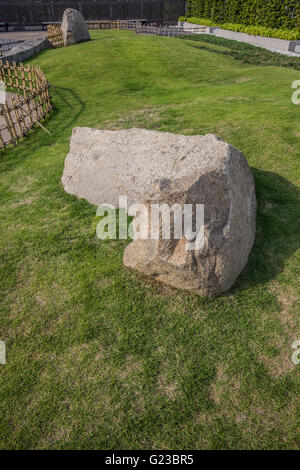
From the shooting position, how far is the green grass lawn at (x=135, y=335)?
3.17 meters

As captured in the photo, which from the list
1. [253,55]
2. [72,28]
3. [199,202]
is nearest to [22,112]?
[199,202]

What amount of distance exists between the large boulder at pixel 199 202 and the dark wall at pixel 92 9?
38.8 metres

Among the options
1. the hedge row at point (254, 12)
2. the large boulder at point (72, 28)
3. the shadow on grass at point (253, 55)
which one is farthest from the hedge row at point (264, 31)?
the large boulder at point (72, 28)

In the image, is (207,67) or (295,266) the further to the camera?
(207,67)

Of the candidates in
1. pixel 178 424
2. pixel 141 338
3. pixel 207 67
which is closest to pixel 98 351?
pixel 141 338

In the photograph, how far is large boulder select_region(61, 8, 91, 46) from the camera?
66.0 ft

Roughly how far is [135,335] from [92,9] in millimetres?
42967

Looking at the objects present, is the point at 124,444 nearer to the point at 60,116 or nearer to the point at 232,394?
the point at 232,394

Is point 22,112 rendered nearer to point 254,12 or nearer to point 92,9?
point 254,12

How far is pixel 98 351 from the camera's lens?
150 inches

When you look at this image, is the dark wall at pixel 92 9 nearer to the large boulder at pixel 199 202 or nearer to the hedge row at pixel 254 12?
the hedge row at pixel 254 12

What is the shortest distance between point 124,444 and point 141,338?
1180 millimetres

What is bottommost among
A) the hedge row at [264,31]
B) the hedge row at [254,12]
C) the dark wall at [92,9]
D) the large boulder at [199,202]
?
the large boulder at [199,202]

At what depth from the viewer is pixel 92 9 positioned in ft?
117
